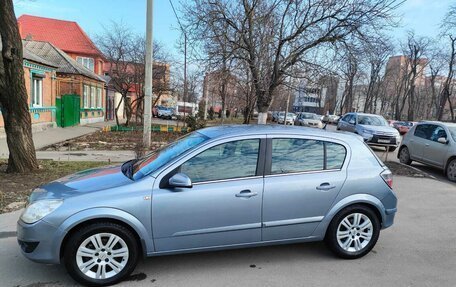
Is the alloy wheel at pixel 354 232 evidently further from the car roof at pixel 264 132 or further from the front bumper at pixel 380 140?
the front bumper at pixel 380 140

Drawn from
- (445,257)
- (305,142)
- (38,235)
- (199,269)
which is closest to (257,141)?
(305,142)

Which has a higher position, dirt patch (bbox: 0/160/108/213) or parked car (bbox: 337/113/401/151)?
parked car (bbox: 337/113/401/151)

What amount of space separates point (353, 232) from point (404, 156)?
8.77 m

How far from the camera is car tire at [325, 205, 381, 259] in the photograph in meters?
4.04

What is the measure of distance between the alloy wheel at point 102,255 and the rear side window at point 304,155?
1795 millimetres

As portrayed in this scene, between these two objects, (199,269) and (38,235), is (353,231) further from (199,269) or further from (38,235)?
(38,235)

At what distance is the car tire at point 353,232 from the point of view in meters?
4.04

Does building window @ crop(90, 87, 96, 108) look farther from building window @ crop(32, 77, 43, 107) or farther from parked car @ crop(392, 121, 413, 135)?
parked car @ crop(392, 121, 413, 135)

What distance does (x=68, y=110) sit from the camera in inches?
890

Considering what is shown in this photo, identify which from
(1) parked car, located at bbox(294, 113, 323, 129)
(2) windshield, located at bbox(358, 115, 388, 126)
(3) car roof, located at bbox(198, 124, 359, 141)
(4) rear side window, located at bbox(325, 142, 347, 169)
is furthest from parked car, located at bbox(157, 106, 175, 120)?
(4) rear side window, located at bbox(325, 142, 347, 169)

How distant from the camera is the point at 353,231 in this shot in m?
4.09

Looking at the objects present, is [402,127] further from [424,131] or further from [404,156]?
[424,131]

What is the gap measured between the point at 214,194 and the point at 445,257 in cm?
305

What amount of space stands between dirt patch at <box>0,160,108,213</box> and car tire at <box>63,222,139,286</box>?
3.03 m
